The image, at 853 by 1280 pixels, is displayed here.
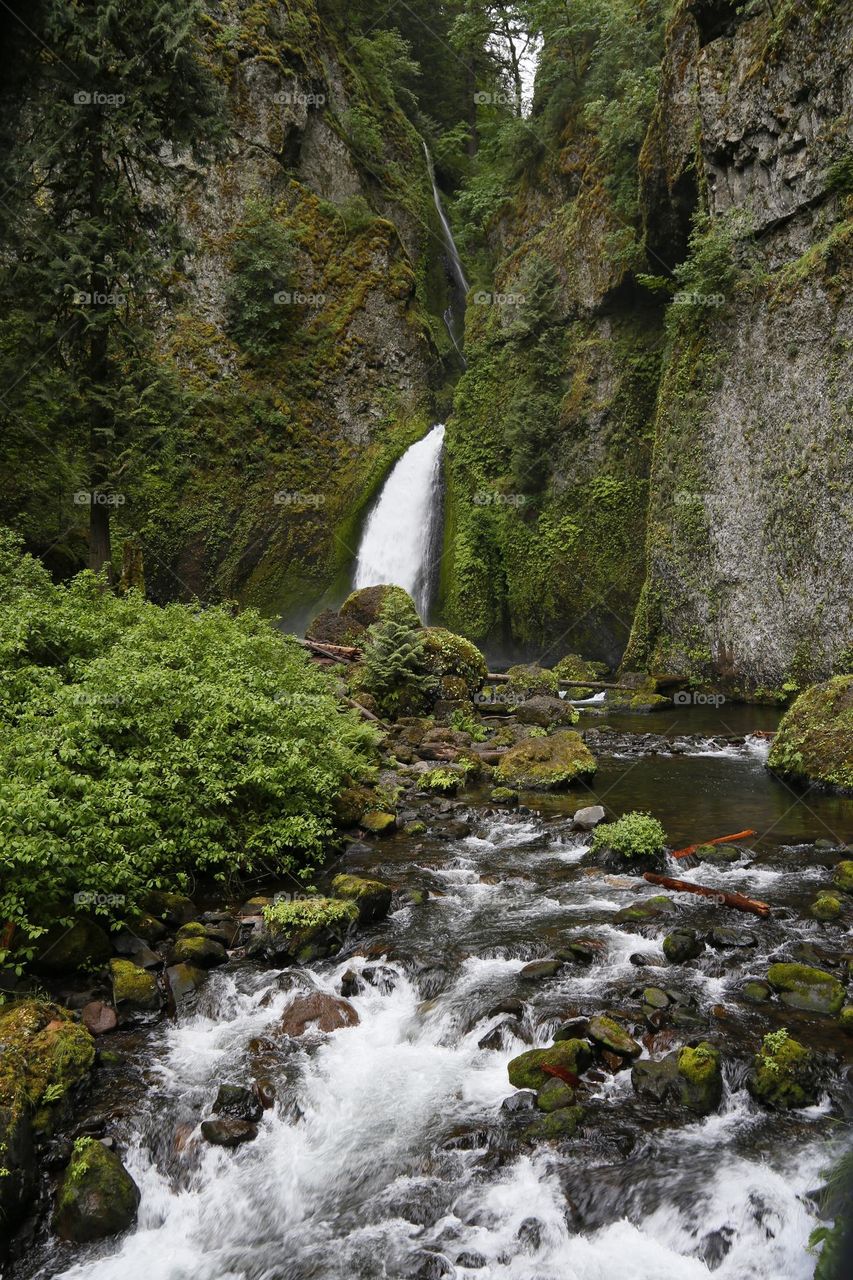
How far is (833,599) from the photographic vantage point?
14562 mm

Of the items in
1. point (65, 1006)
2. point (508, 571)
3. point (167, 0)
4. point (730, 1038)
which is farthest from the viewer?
point (508, 571)

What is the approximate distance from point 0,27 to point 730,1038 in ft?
52.2

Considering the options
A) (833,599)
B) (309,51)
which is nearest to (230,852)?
(833,599)

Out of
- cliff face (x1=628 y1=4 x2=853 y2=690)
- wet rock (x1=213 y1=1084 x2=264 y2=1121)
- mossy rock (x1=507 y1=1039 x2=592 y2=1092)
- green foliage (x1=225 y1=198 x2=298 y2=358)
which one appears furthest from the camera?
green foliage (x1=225 y1=198 x2=298 y2=358)

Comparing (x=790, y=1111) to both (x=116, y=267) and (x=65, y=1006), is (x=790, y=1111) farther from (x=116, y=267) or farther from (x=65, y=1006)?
(x=116, y=267)

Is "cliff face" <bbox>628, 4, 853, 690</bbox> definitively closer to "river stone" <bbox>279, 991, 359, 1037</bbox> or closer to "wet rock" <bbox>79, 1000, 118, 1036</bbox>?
"river stone" <bbox>279, 991, 359, 1037</bbox>

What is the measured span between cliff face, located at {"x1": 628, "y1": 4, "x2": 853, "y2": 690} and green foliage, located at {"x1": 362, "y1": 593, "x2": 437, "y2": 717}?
6827 millimetres

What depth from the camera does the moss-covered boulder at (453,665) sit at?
16.8m

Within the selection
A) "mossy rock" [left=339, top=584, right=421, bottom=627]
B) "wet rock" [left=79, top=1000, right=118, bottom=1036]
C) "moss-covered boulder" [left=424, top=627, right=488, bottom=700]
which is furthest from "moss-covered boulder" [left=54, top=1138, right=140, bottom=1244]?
"mossy rock" [left=339, top=584, right=421, bottom=627]

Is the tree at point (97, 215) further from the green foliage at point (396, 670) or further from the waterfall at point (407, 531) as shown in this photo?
the waterfall at point (407, 531)

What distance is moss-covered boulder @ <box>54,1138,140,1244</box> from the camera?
14.0 ft

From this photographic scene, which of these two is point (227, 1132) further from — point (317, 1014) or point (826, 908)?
point (826, 908)

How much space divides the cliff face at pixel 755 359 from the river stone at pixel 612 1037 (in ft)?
35.9

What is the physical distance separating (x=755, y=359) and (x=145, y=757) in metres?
15.3
